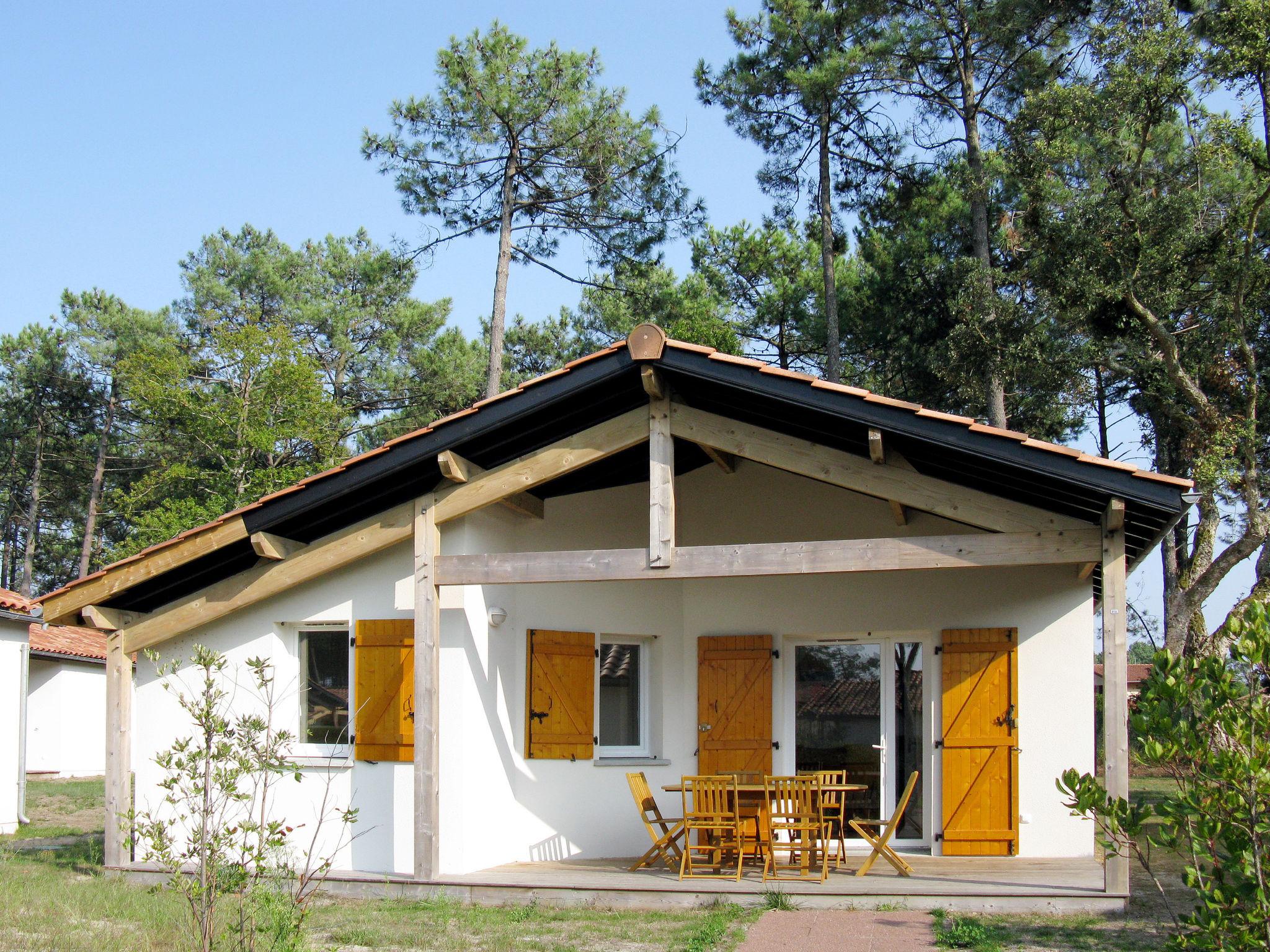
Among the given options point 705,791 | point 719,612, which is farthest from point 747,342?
point 705,791

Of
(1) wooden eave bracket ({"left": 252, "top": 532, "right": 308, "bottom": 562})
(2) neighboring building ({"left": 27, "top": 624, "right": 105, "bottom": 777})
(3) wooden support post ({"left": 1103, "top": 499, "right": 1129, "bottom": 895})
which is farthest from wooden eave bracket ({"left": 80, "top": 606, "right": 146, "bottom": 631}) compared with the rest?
(2) neighboring building ({"left": 27, "top": 624, "right": 105, "bottom": 777})

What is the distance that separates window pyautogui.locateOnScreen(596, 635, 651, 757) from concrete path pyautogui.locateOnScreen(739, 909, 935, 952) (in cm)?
330

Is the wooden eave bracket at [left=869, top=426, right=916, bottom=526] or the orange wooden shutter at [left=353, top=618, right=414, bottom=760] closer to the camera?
the wooden eave bracket at [left=869, top=426, right=916, bottom=526]

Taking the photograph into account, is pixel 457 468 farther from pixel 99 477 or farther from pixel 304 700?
pixel 99 477

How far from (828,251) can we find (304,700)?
45.6ft

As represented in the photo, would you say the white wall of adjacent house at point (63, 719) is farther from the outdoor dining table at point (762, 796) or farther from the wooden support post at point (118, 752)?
the outdoor dining table at point (762, 796)

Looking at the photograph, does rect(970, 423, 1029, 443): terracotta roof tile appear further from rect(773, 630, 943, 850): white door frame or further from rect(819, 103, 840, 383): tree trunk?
rect(819, 103, 840, 383): tree trunk

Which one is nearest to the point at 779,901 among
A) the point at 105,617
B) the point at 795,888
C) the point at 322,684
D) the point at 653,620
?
the point at 795,888

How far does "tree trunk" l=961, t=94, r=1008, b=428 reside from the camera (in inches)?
729

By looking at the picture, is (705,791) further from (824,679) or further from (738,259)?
(738,259)

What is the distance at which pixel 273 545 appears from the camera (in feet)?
28.5

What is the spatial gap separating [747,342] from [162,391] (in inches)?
449

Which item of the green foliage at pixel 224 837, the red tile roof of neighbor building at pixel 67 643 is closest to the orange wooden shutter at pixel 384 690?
the green foliage at pixel 224 837

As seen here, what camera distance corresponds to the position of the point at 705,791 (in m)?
8.52
